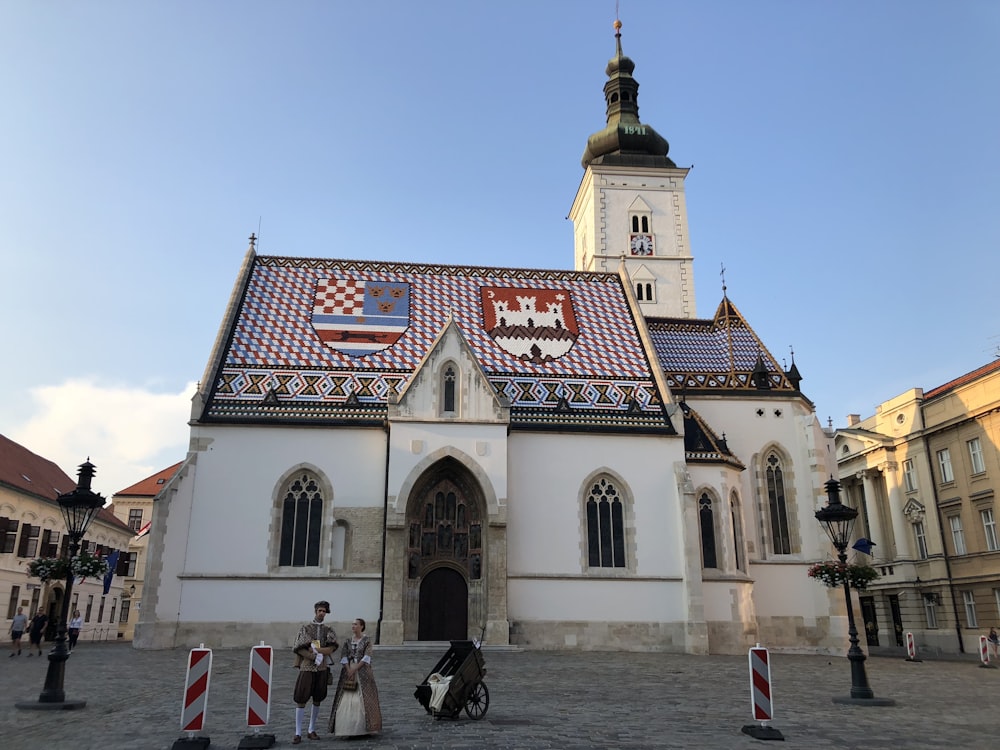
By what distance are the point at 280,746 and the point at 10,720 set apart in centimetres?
511

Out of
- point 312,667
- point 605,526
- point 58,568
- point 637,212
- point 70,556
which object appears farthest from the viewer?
point 637,212

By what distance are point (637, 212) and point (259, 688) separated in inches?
1671

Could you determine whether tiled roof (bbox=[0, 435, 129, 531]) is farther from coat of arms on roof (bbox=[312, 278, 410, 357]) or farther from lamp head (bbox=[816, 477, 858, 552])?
lamp head (bbox=[816, 477, 858, 552])

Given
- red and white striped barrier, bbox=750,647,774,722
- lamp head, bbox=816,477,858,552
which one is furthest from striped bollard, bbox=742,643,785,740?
lamp head, bbox=816,477,858,552

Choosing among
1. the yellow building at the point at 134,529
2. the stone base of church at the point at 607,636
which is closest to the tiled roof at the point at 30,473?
the yellow building at the point at 134,529

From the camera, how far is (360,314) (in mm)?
32562

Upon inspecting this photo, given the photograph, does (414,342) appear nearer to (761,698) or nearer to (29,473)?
(761,698)

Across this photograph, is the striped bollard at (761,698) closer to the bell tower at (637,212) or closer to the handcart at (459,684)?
the handcart at (459,684)

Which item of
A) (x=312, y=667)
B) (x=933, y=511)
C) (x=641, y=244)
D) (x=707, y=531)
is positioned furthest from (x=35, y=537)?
(x=933, y=511)

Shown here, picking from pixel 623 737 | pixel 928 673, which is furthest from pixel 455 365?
pixel 623 737

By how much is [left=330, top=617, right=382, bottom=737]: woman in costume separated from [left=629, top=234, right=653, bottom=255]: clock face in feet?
131

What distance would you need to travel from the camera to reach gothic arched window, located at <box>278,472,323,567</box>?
27094mm

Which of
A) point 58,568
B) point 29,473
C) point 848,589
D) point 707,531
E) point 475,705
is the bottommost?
point 475,705

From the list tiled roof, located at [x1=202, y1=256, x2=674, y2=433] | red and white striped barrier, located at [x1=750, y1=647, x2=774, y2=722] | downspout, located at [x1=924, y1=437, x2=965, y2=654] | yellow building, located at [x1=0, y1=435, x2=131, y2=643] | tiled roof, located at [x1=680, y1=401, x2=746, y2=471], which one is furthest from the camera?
downspout, located at [x1=924, y1=437, x2=965, y2=654]
